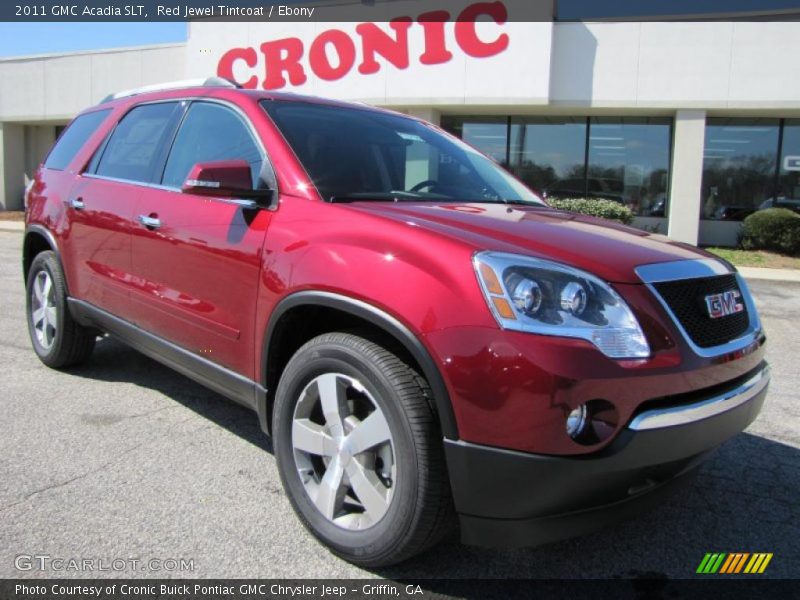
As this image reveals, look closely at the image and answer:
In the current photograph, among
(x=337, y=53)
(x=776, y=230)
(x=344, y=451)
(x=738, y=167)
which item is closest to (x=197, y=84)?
(x=344, y=451)

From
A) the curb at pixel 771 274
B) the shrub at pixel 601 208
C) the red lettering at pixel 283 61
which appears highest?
the red lettering at pixel 283 61

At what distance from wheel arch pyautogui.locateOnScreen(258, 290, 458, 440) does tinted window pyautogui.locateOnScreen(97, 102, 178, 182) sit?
1.53 metres

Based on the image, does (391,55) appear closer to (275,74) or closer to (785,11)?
(275,74)

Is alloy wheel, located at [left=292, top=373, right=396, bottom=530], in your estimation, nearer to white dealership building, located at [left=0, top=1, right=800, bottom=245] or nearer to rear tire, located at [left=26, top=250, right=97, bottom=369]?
rear tire, located at [left=26, top=250, right=97, bottom=369]

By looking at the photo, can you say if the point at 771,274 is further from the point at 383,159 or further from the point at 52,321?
the point at 52,321

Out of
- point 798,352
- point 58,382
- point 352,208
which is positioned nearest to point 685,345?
point 352,208

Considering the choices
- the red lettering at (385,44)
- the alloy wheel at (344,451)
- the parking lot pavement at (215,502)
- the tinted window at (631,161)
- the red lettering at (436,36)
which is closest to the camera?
the alloy wheel at (344,451)

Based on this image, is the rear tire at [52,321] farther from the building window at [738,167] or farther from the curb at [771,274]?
the building window at [738,167]

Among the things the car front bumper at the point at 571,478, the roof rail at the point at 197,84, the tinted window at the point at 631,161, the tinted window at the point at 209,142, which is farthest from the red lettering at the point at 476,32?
the car front bumper at the point at 571,478

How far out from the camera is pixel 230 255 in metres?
2.95

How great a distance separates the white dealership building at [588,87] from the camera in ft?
48.4

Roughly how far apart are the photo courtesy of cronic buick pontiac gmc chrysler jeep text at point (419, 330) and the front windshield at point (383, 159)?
0.02 meters

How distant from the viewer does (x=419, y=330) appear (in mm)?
2137

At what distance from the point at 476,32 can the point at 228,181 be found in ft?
45.9
